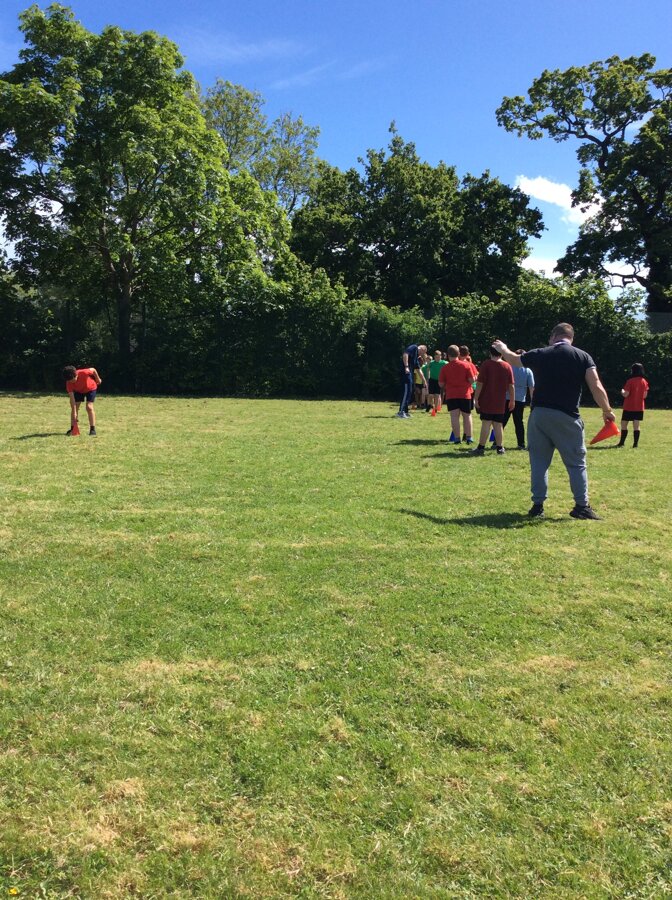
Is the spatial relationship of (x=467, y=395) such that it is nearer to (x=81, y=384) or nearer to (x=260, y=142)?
(x=81, y=384)

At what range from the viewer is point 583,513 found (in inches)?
276

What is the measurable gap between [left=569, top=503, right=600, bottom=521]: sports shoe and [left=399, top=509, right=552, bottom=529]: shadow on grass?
208 mm

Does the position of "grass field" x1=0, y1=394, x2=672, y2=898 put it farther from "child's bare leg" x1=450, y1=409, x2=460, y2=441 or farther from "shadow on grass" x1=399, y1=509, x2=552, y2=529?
"child's bare leg" x1=450, y1=409, x2=460, y2=441

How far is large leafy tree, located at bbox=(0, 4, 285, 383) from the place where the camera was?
22281mm

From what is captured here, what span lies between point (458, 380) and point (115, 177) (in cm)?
1797

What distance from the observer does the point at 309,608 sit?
4492 millimetres

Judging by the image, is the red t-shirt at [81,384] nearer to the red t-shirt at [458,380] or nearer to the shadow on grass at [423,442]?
the shadow on grass at [423,442]

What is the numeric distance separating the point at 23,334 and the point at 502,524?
21.9m

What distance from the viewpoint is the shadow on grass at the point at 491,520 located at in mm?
6727

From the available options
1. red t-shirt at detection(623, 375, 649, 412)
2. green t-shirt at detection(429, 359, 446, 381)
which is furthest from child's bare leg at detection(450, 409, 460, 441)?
green t-shirt at detection(429, 359, 446, 381)

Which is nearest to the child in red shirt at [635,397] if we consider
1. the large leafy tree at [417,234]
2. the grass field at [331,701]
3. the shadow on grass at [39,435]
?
the grass field at [331,701]

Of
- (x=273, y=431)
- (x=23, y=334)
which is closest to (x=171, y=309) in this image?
(x=23, y=334)

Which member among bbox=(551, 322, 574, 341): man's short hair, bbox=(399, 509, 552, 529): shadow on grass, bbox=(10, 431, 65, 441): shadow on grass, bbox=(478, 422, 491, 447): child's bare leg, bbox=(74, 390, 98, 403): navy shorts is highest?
bbox=(551, 322, 574, 341): man's short hair

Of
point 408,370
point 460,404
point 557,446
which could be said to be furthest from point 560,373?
point 408,370
